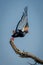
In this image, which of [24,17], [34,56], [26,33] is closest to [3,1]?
[24,17]

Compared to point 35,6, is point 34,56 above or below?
below

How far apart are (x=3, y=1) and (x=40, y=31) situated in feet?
1.84

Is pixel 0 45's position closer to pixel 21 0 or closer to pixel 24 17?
pixel 24 17

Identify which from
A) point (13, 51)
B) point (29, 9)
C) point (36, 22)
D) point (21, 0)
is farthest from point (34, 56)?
point (21, 0)

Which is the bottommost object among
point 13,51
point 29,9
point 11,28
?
point 13,51

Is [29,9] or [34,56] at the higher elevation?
[29,9]

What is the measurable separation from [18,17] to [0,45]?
385 mm

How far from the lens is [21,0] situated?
69.0 inches

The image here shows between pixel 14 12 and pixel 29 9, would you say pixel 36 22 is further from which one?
pixel 14 12

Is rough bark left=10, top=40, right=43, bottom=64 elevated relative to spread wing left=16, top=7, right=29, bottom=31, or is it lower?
lower

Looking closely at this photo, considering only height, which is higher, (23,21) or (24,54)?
(23,21)

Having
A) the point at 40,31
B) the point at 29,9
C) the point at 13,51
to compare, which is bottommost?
the point at 13,51

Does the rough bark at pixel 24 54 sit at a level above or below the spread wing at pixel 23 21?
below

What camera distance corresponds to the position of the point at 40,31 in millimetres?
1767
